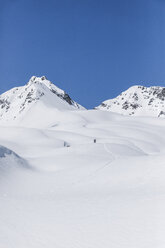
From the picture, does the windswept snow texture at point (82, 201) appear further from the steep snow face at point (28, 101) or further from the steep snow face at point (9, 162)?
the steep snow face at point (28, 101)

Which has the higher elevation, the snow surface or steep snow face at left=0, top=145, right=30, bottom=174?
steep snow face at left=0, top=145, right=30, bottom=174

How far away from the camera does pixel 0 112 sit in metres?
126

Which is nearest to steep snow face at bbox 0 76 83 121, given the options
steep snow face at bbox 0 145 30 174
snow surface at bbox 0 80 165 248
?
snow surface at bbox 0 80 165 248

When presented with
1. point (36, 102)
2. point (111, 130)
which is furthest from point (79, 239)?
point (36, 102)

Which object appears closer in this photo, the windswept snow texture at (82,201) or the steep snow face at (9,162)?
the windswept snow texture at (82,201)

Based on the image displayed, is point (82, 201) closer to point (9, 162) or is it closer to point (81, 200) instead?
point (81, 200)

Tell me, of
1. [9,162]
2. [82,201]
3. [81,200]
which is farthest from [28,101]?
[82,201]

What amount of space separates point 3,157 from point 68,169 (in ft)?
16.5

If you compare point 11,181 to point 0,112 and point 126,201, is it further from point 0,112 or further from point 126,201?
point 0,112

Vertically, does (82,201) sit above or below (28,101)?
below

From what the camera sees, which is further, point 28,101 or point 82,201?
point 28,101

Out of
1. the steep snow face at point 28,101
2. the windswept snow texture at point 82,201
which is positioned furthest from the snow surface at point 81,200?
the steep snow face at point 28,101

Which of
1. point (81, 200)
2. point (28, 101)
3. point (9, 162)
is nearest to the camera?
point (81, 200)

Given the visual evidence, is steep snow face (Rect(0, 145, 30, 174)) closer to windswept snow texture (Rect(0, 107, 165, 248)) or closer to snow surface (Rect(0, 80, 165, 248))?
snow surface (Rect(0, 80, 165, 248))
